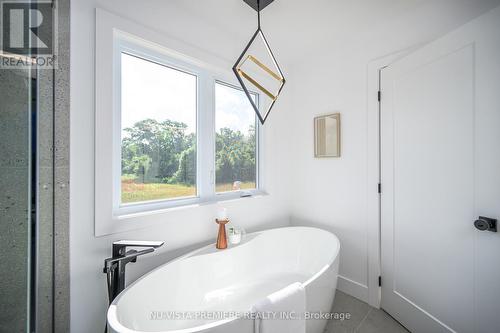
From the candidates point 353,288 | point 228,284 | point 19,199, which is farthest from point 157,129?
point 353,288

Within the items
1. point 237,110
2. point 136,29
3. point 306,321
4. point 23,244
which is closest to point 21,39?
point 136,29

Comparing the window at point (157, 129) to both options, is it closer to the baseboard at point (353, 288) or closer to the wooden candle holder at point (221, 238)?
the wooden candle holder at point (221, 238)

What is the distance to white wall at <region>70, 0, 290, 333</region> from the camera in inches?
46.6

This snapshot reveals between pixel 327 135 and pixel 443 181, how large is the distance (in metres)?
1.06

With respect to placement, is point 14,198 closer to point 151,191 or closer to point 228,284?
point 151,191

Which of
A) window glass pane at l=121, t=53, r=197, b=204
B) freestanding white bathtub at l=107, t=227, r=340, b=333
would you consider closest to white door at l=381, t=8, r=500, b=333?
freestanding white bathtub at l=107, t=227, r=340, b=333

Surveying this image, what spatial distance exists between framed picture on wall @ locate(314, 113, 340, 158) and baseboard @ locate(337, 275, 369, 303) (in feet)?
4.24

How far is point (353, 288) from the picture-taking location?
205 centimetres

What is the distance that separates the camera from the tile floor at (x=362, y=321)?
1606 mm

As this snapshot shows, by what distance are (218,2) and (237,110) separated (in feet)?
3.07

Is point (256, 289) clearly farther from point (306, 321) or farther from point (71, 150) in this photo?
point (71, 150)

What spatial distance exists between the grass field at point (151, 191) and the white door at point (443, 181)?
5.80 ft

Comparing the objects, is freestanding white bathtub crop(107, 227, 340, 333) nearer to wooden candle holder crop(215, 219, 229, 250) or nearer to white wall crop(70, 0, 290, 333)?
wooden candle holder crop(215, 219, 229, 250)

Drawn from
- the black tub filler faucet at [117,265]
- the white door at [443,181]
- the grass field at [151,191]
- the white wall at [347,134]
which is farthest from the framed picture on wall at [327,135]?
the black tub filler faucet at [117,265]
